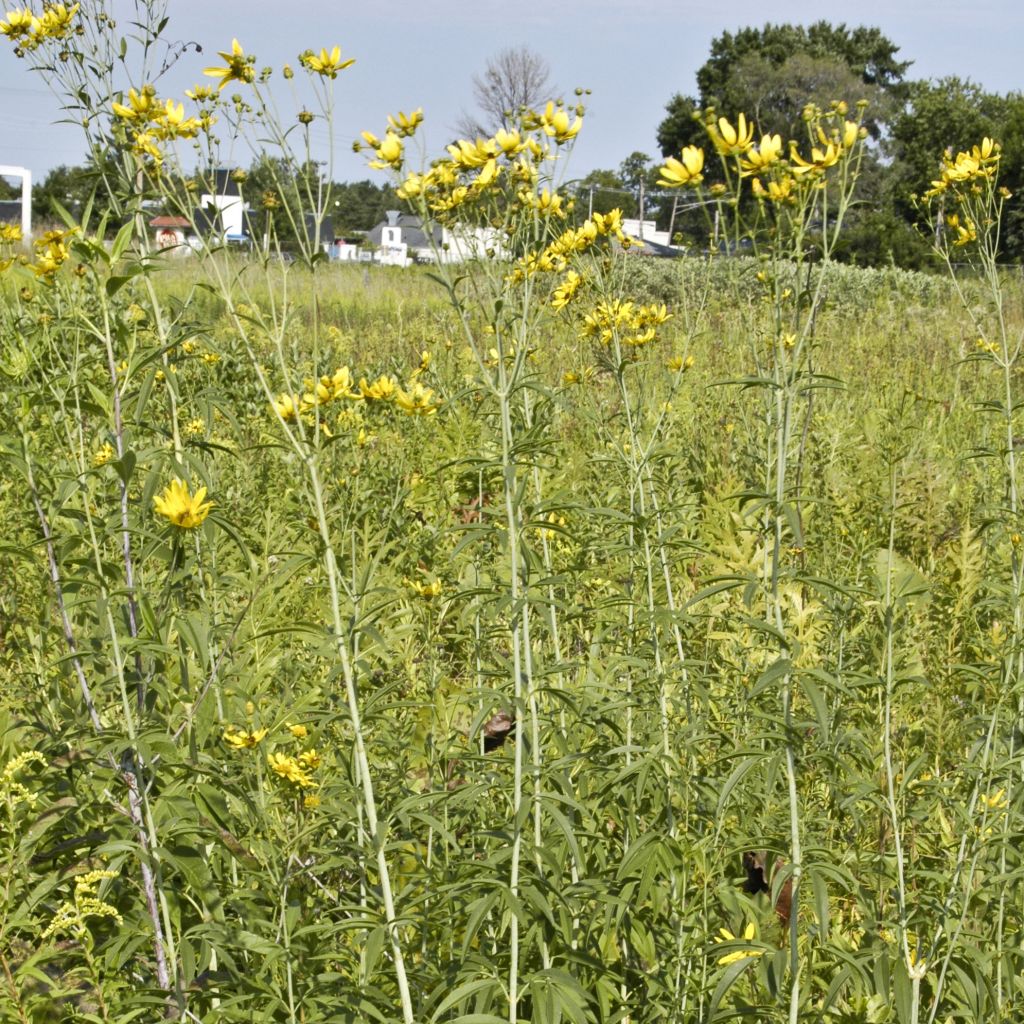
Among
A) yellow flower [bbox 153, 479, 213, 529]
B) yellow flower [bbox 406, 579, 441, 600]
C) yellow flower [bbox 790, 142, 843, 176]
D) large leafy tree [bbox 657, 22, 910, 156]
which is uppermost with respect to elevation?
large leafy tree [bbox 657, 22, 910, 156]

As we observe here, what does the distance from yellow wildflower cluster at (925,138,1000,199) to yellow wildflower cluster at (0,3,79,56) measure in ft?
6.25

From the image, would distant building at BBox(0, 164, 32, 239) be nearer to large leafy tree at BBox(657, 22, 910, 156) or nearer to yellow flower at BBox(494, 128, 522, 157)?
yellow flower at BBox(494, 128, 522, 157)

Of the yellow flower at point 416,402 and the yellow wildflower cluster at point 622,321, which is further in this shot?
the yellow wildflower cluster at point 622,321

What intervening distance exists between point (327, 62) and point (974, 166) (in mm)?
1500

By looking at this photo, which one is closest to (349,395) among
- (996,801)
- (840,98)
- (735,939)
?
(735,939)

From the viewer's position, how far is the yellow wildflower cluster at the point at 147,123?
5.88 feet

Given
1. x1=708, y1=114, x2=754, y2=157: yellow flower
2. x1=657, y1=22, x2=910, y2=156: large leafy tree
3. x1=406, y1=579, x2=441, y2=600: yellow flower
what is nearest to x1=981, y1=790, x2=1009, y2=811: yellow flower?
x1=708, y1=114, x2=754, y2=157: yellow flower

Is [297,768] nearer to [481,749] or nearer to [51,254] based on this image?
[481,749]

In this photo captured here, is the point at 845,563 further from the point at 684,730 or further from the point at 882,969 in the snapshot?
the point at 882,969

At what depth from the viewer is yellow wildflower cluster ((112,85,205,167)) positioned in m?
1.79

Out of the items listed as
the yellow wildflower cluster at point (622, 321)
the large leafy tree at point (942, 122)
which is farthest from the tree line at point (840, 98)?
the yellow wildflower cluster at point (622, 321)

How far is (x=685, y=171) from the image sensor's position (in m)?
1.76

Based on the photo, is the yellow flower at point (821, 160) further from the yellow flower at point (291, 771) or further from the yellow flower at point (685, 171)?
the yellow flower at point (291, 771)

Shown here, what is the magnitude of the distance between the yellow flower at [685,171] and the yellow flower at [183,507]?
0.91 m
